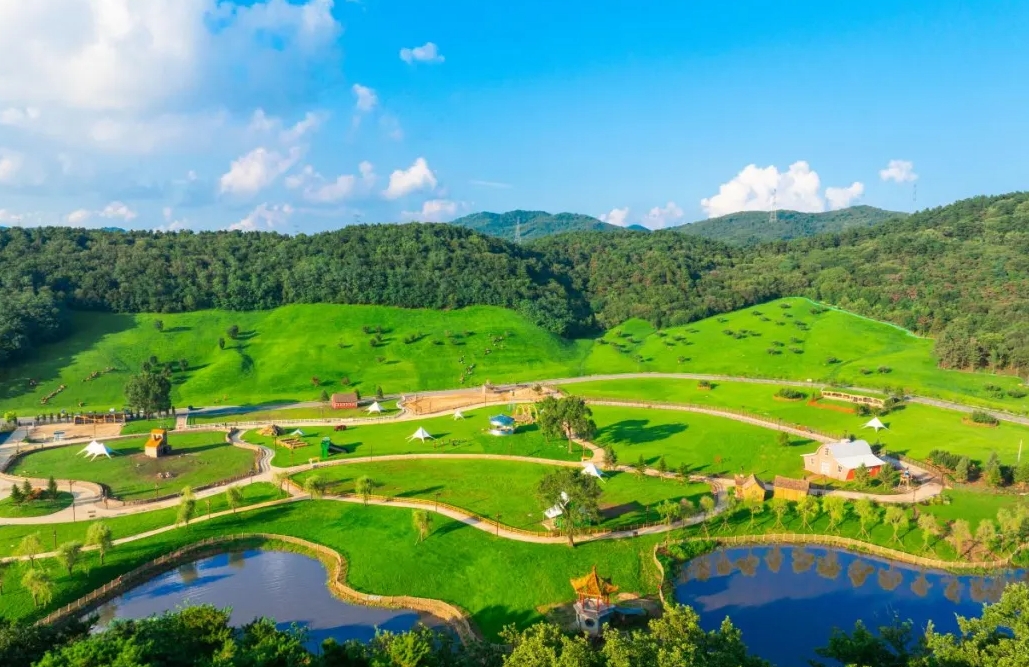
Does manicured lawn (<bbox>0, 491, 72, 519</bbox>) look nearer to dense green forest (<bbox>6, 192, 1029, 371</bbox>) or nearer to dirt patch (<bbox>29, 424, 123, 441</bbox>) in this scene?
dirt patch (<bbox>29, 424, 123, 441</bbox>)

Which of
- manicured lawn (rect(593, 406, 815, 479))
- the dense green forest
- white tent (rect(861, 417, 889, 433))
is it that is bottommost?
manicured lawn (rect(593, 406, 815, 479))

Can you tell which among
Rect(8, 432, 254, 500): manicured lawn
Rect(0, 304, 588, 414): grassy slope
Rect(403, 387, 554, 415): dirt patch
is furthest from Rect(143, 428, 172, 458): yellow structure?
Rect(403, 387, 554, 415): dirt patch

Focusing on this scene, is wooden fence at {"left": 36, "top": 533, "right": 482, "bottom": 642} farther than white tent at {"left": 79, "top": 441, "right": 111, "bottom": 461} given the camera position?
No

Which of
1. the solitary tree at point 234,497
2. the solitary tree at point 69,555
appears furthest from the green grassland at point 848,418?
the solitary tree at point 69,555

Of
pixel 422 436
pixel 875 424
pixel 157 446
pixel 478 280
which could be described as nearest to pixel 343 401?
pixel 422 436

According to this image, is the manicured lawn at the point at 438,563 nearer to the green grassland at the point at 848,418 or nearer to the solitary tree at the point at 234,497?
the solitary tree at the point at 234,497
